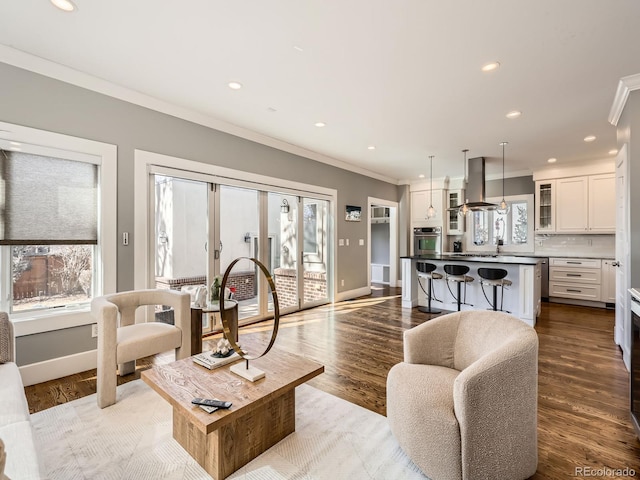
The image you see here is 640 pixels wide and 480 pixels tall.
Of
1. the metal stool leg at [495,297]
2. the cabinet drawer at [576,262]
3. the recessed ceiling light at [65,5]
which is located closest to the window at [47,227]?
the recessed ceiling light at [65,5]

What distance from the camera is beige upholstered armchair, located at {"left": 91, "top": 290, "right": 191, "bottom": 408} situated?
7.29 ft

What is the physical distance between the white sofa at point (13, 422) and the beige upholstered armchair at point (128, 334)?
1.56 ft

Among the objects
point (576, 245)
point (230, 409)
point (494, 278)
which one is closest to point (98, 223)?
point (230, 409)

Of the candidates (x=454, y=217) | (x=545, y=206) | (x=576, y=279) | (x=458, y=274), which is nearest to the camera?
(x=458, y=274)

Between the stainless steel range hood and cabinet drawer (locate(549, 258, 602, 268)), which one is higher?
the stainless steel range hood

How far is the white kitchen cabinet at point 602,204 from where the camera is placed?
560 centimetres

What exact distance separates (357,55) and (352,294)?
460 cm

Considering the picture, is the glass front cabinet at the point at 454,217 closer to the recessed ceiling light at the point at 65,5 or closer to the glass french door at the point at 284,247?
the glass french door at the point at 284,247

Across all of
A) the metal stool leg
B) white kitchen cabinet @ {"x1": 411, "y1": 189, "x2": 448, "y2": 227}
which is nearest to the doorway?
white kitchen cabinet @ {"x1": 411, "y1": 189, "x2": 448, "y2": 227}

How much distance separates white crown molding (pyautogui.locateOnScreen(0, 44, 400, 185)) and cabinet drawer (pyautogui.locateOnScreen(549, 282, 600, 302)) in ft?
18.2

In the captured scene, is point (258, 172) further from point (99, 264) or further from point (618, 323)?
point (618, 323)

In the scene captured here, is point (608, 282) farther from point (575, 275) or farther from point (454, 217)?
point (454, 217)

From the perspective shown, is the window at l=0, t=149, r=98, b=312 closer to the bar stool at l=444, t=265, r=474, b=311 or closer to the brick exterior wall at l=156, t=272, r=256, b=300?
the brick exterior wall at l=156, t=272, r=256, b=300

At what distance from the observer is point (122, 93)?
309 centimetres
